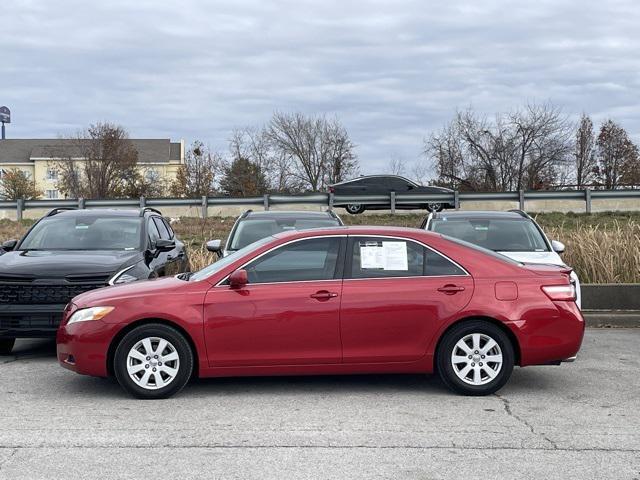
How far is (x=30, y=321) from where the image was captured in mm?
8625

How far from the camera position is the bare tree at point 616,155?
178 feet

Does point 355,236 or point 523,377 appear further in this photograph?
point 523,377

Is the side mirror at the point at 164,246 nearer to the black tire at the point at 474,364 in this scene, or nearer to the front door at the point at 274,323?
the front door at the point at 274,323

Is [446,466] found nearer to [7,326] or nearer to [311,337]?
[311,337]

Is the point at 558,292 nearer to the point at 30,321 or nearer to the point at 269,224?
the point at 30,321

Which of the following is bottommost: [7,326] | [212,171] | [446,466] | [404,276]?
[446,466]

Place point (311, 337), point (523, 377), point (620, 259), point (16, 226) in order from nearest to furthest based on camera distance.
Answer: point (311, 337), point (523, 377), point (620, 259), point (16, 226)

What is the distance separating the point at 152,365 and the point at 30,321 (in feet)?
7.53

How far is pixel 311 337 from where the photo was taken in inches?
277

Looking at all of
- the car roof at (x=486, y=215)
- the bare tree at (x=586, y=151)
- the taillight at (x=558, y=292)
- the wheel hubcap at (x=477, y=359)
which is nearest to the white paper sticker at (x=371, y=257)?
the wheel hubcap at (x=477, y=359)

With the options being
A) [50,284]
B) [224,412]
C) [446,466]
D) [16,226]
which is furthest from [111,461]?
[16,226]

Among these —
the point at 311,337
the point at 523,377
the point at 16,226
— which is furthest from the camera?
the point at 16,226

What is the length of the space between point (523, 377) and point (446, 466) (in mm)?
3022

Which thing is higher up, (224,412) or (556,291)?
(556,291)
